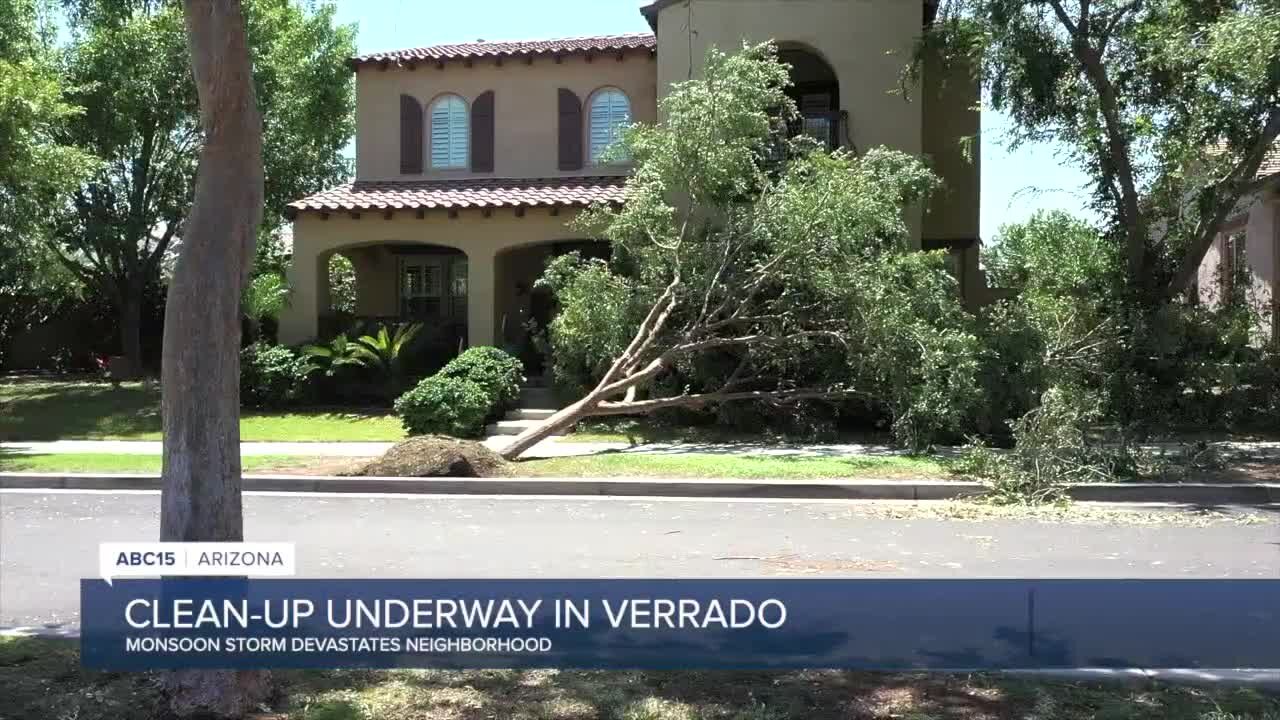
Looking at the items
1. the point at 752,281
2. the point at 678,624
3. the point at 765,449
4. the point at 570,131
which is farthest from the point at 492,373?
the point at 678,624

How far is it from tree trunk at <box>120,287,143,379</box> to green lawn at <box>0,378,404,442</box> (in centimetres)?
236

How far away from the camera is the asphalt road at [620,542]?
7562 millimetres

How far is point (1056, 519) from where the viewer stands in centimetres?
1012

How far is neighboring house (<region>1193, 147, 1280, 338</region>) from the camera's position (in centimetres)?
1761

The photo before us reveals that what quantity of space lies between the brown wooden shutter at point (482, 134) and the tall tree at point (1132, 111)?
893cm

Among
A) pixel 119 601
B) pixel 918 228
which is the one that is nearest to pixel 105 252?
pixel 918 228

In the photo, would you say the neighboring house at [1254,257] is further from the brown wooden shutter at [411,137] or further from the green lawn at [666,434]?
the brown wooden shutter at [411,137]

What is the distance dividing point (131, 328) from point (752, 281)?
51.5ft

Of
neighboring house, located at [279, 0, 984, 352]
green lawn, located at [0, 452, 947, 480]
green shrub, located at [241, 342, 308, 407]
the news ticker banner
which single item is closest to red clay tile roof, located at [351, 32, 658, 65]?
neighboring house, located at [279, 0, 984, 352]

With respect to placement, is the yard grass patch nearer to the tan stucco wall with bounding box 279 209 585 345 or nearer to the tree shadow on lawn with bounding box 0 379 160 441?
the tan stucco wall with bounding box 279 209 585 345

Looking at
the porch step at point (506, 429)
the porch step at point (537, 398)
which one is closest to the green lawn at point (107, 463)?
the porch step at point (506, 429)

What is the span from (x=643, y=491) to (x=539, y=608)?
5.72 m

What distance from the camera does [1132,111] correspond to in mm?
16906

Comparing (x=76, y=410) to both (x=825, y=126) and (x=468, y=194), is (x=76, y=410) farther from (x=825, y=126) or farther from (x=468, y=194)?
(x=825, y=126)
